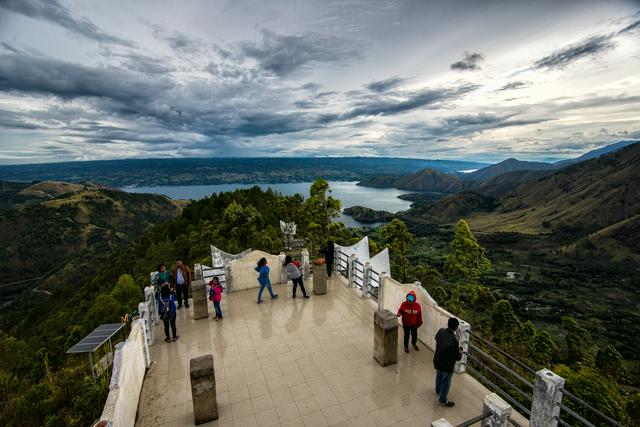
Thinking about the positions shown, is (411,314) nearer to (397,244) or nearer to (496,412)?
(496,412)

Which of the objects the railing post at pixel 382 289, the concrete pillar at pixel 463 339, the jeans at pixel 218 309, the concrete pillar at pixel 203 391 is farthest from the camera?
the railing post at pixel 382 289

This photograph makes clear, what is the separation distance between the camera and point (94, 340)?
28.0 feet

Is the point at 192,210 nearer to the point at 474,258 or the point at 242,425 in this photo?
the point at 474,258

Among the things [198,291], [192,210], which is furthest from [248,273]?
[192,210]

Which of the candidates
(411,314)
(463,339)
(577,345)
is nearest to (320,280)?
(411,314)

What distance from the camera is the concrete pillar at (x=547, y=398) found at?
592 centimetres

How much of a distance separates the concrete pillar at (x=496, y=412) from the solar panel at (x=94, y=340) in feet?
27.9

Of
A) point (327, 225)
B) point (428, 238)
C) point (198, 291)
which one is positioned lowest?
point (428, 238)

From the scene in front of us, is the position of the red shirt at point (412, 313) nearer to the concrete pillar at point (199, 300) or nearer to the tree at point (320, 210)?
the concrete pillar at point (199, 300)

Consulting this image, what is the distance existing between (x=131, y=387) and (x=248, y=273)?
7.56 meters

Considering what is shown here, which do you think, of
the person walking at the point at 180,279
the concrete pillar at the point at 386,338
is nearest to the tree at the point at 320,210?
the person walking at the point at 180,279

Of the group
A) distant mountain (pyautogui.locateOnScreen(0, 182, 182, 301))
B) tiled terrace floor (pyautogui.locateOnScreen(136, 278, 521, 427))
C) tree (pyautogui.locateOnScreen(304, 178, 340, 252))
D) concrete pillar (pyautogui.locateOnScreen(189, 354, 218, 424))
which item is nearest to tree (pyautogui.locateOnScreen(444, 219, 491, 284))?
tree (pyautogui.locateOnScreen(304, 178, 340, 252))

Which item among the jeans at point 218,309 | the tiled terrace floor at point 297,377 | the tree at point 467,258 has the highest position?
the jeans at point 218,309

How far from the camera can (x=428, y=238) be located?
165000 mm
